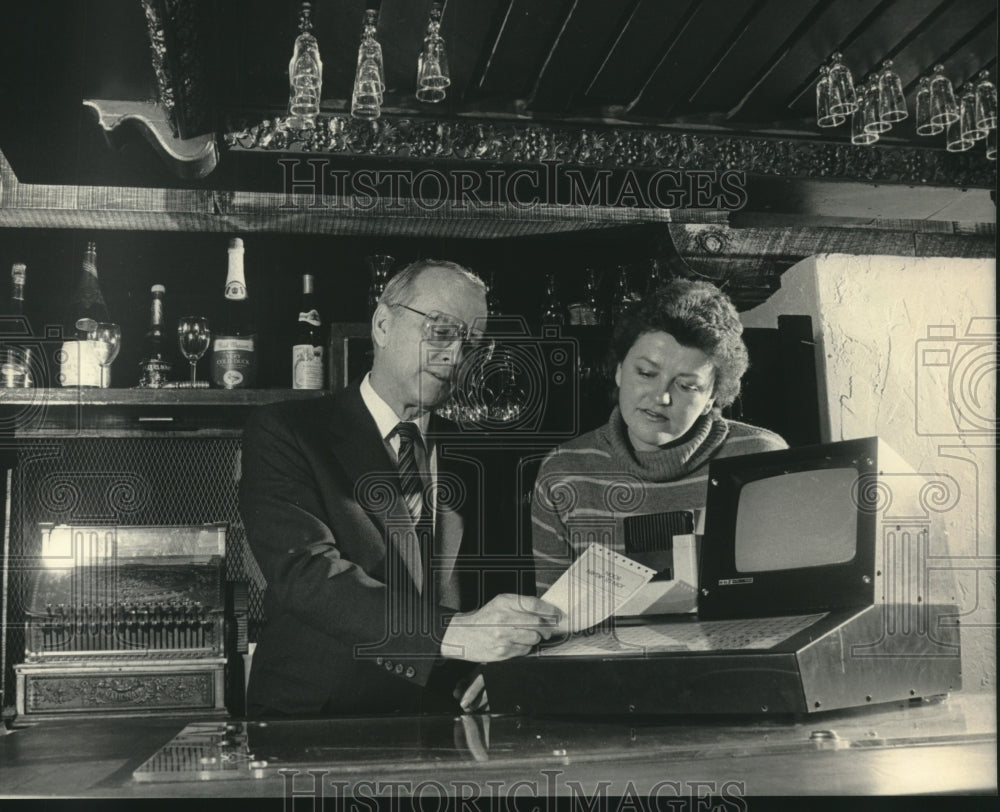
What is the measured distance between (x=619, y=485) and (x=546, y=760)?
5.58 feet

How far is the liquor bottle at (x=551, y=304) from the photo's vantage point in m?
3.25

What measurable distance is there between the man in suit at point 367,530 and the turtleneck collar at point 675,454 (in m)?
0.51

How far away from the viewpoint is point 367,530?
211 centimetres

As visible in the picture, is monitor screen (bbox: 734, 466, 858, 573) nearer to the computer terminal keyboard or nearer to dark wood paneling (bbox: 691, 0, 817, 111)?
the computer terminal keyboard

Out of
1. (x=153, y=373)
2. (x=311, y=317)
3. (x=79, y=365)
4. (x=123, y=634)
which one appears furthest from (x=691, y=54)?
(x=123, y=634)

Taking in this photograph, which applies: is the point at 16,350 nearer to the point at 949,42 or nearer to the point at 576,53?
the point at 576,53

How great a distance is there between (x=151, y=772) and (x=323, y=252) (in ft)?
7.68

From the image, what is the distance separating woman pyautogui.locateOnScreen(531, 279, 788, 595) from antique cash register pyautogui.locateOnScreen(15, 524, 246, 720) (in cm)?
90

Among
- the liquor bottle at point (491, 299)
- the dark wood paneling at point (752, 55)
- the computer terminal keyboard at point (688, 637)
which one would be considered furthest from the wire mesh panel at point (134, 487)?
the computer terminal keyboard at point (688, 637)

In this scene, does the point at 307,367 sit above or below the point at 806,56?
below

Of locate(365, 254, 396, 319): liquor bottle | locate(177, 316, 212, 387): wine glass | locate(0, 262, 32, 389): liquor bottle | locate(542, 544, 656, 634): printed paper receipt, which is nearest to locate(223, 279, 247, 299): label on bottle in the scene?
locate(177, 316, 212, 387): wine glass

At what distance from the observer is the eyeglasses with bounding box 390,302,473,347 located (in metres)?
2.35

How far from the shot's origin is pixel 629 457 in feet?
9.07

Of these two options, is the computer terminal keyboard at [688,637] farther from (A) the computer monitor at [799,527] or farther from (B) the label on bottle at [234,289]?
(B) the label on bottle at [234,289]
